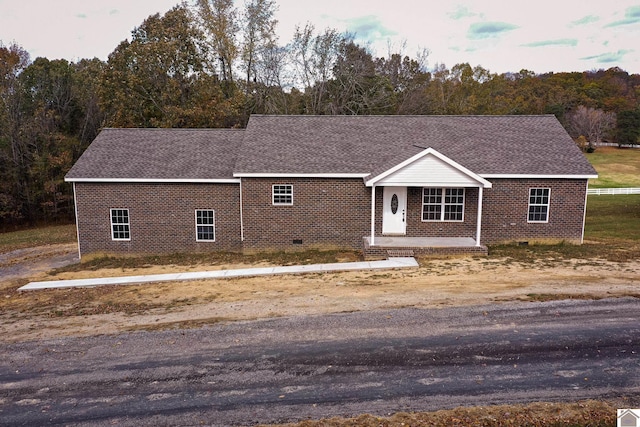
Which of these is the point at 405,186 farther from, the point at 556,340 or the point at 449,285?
the point at 556,340

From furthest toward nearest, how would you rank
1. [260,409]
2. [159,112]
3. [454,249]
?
1. [159,112]
2. [454,249]
3. [260,409]

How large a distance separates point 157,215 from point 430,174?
12024mm

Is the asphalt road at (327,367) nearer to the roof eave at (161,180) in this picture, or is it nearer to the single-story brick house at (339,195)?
the single-story brick house at (339,195)

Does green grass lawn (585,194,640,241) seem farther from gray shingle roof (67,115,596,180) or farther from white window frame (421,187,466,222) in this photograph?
white window frame (421,187,466,222)

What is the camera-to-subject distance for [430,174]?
18969mm

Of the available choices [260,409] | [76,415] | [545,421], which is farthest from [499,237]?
[76,415]

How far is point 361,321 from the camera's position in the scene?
1196 centimetres

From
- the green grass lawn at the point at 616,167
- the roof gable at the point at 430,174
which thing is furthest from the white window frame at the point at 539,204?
the green grass lawn at the point at 616,167

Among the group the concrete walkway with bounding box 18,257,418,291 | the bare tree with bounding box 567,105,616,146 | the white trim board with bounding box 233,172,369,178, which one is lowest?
the concrete walkway with bounding box 18,257,418,291

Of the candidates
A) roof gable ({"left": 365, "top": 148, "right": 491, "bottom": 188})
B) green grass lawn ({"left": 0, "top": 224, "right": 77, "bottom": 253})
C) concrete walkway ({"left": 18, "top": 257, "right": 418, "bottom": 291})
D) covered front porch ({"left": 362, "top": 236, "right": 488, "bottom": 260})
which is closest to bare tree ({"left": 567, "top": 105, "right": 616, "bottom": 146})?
roof gable ({"left": 365, "top": 148, "right": 491, "bottom": 188})

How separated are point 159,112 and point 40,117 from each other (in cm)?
1488

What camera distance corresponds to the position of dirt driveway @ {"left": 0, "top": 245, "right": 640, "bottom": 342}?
13.0 m

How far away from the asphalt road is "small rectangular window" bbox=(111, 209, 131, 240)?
10.3 metres

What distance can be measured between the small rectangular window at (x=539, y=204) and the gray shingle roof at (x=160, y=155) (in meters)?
13.0
